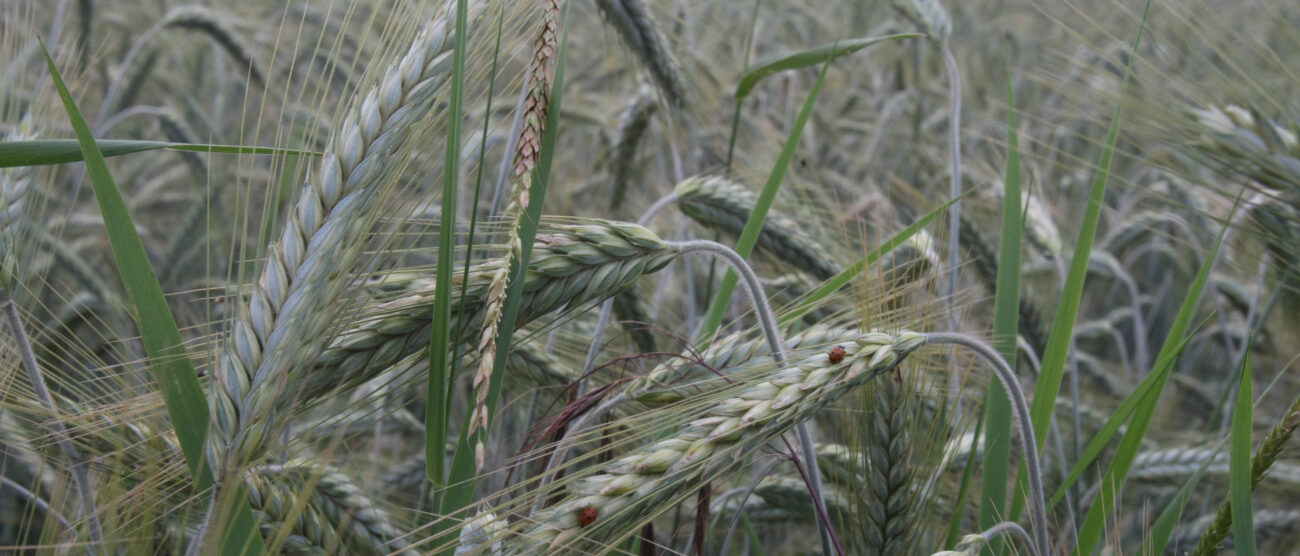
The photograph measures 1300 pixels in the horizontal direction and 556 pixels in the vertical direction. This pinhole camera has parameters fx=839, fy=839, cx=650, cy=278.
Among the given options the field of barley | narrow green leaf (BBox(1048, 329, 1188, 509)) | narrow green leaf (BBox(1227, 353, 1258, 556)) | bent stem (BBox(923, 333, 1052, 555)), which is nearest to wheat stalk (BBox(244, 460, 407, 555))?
the field of barley

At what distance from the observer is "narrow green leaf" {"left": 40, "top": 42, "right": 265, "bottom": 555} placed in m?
0.75

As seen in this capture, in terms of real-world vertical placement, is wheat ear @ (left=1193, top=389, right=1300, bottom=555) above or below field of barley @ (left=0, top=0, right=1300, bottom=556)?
below

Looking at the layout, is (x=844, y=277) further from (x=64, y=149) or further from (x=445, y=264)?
(x=64, y=149)

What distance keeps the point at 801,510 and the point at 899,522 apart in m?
0.31

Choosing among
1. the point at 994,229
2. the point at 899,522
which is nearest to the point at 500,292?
the point at 899,522

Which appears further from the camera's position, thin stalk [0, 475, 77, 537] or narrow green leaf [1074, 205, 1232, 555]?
narrow green leaf [1074, 205, 1232, 555]

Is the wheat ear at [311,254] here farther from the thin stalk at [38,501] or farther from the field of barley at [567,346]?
the thin stalk at [38,501]

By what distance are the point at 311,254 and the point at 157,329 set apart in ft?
0.54

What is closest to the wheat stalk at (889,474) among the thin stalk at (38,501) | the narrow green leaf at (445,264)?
the narrow green leaf at (445,264)

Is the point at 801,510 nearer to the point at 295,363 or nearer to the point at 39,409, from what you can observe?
the point at 295,363

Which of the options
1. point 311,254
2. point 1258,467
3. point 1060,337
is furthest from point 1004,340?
point 311,254

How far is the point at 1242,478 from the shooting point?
95cm

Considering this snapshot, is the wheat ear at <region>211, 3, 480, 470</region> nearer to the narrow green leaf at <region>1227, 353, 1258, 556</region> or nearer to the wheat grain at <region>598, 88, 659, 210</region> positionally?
the narrow green leaf at <region>1227, 353, 1258, 556</region>

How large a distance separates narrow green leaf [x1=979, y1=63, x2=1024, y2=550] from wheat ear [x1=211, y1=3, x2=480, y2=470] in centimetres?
82
